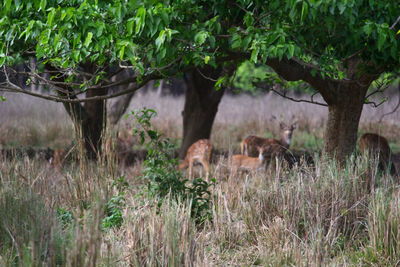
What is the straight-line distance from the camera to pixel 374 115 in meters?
14.9

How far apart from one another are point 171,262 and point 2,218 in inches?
58.1

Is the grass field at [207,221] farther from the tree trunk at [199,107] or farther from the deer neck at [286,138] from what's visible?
the deer neck at [286,138]

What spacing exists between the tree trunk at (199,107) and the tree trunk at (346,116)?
12.0 ft

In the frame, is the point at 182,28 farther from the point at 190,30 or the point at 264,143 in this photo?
the point at 264,143

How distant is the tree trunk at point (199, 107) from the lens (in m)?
11.0

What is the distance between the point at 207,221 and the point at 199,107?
17.8 feet

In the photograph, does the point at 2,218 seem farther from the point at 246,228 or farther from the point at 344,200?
the point at 344,200

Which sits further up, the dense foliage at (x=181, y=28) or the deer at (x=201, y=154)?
the dense foliage at (x=181, y=28)

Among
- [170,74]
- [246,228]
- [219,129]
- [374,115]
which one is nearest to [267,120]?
[219,129]

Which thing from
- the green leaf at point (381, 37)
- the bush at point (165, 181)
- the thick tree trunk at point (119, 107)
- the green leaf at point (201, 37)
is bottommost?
the bush at point (165, 181)

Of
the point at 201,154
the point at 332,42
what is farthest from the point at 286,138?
the point at 332,42

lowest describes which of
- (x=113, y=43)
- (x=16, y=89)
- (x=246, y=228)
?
(x=246, y=228)

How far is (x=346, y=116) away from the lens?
7.29 metres

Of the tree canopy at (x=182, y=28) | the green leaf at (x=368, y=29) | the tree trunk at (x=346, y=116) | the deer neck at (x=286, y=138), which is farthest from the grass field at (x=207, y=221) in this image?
the deer neck at (x=286, y=138)
